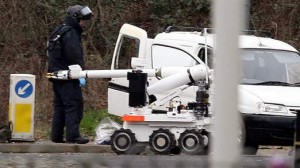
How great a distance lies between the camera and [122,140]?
12.5 meters

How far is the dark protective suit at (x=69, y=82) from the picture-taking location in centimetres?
1336

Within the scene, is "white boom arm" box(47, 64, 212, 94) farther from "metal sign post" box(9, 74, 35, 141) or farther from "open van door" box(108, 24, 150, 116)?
"metal sign post" box(9, 74, 35, 141)

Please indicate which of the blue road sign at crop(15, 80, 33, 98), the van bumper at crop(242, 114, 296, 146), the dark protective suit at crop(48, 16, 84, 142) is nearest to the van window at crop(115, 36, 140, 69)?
the dark protective suit at crop(48, 16, 84, 142)

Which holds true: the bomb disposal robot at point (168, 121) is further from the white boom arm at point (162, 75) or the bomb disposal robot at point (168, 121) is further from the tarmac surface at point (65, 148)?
the tarmac surface at point (65, 148)

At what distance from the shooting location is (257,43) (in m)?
14.5

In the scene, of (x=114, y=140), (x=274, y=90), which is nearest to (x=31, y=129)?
(x=114, y=140)

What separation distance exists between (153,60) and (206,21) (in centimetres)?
879

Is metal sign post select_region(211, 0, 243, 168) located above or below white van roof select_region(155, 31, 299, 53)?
below

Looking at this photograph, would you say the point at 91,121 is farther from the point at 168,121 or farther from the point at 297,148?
the point at 297,148

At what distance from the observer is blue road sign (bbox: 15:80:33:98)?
555 inches

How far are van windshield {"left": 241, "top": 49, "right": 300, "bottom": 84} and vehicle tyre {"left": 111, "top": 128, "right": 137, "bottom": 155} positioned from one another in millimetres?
2083

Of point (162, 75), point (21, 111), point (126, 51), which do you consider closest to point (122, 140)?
point (162, 75)

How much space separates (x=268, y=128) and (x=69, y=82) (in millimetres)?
3013

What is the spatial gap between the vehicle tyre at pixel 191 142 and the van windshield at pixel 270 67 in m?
1.58
